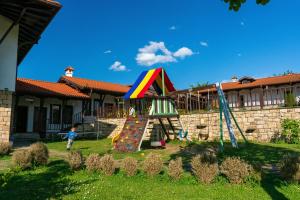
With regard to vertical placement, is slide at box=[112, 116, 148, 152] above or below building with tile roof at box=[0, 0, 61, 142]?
below

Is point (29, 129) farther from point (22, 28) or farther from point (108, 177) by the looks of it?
point (108, 177)

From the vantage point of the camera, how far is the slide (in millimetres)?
11743

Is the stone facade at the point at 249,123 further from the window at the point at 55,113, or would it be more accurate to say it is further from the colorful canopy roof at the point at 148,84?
the window at the point at 55,113

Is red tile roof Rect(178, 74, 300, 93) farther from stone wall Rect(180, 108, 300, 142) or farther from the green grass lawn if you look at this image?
the green grass lawn

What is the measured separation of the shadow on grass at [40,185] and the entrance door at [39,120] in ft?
45.5

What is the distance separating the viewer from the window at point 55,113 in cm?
2216

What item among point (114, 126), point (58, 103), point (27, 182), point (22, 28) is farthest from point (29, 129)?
point (27, 182)

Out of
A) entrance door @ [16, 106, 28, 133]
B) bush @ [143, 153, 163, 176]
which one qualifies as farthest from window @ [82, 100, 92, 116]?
bush @ [143, 153, 163, 176]

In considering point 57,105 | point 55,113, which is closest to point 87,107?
point 57,105

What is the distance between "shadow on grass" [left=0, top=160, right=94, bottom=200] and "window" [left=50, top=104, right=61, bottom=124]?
15.2m

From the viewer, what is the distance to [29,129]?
811 inches

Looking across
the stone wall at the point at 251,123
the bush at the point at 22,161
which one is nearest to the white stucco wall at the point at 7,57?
the bush at the point at 22,161

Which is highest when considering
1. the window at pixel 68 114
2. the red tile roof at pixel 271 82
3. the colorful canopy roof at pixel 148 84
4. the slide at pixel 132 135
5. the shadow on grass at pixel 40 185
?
the red tile roof at pixel 271 82

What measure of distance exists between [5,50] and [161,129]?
9621 mm
